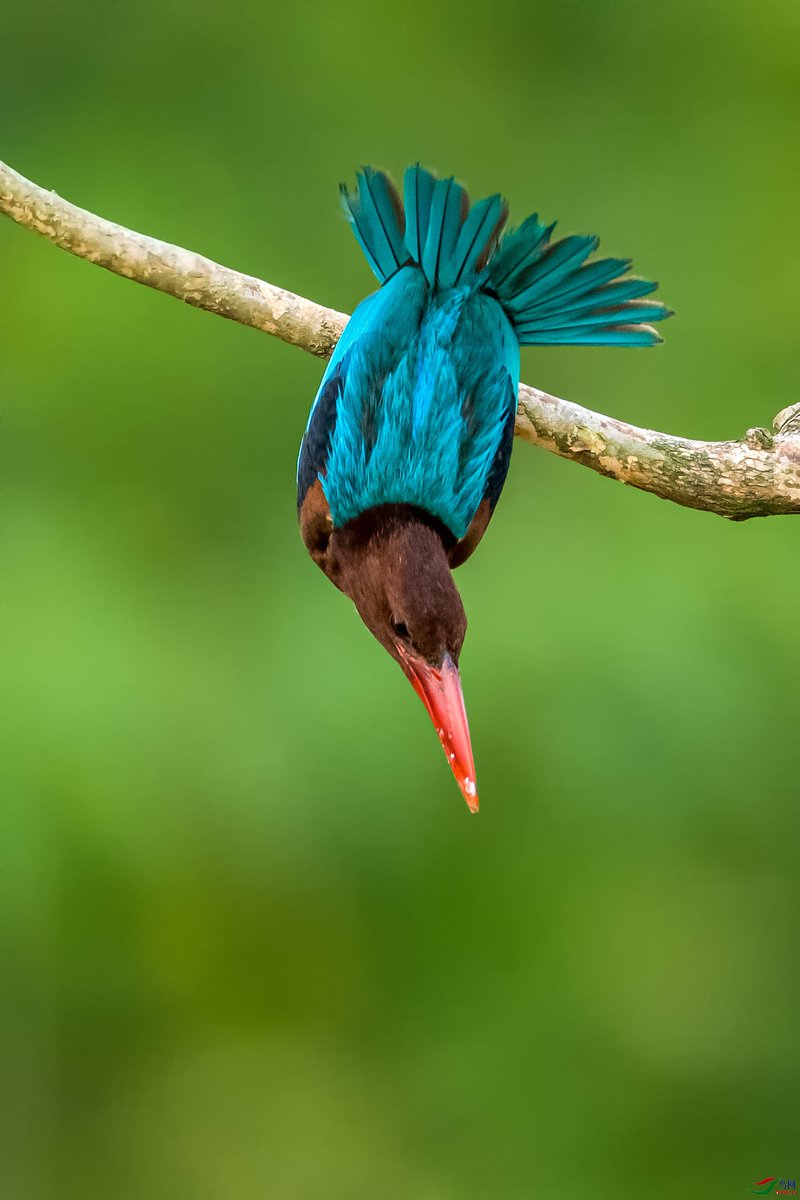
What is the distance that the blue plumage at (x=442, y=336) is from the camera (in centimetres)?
→ 247

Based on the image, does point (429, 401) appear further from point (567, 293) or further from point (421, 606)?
point (567, 293)

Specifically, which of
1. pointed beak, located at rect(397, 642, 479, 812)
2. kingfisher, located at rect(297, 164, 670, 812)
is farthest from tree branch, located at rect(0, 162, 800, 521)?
pointed beak, located at rect(397, 642, 479, 812)

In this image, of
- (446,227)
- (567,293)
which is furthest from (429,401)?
(567,293)

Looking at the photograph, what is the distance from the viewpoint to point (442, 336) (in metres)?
2.56

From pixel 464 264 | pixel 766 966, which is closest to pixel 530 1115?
pixel 766 966

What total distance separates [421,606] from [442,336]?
0.51m

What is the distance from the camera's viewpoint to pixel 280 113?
5152 mm

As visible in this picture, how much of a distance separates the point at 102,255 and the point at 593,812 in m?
2.37

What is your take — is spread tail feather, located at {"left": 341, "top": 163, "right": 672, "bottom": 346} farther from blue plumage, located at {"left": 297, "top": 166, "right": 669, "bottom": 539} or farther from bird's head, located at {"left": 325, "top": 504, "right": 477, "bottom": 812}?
bird's head, located at {"left": 325, "top": 504, "right": 477, "bottom": 812}

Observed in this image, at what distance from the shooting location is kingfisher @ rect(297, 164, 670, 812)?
95.1 inches

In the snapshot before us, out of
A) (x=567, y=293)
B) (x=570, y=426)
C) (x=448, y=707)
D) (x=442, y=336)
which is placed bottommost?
(x=448, y=707)

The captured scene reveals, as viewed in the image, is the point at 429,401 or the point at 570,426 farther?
the point at 570,426

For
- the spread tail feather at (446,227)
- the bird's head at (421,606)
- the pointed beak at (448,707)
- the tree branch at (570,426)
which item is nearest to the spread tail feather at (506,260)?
the spread tail feather at (446,227)

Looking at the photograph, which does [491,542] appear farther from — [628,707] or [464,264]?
[464,264]
